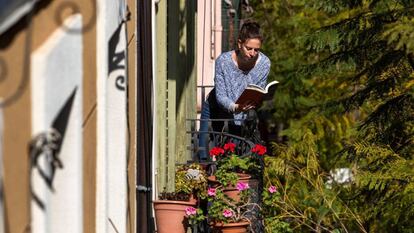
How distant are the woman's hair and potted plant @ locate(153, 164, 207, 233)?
4.40 ft

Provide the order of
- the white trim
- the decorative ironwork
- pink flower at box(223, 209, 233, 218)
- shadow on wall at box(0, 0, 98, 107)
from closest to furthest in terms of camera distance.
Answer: shadow on wall at box(0, 0, 98, 107), the decorative ironwork, the white trim, pink flower at box(223, 209, 233, 218)

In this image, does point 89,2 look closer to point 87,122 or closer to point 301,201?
point 87,122

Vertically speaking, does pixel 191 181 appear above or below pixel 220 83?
below

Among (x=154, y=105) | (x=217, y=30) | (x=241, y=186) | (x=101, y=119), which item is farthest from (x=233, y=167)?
(x=217, y=30)

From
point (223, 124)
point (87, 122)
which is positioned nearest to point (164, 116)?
point (223, 124)

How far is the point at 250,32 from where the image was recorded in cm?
1070

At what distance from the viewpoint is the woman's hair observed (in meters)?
10.7

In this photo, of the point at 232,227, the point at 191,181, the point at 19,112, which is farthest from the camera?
the point at 191,181

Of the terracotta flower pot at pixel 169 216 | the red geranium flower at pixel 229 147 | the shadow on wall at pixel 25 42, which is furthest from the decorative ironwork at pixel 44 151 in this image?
the red geranium flower at pixel 229 147

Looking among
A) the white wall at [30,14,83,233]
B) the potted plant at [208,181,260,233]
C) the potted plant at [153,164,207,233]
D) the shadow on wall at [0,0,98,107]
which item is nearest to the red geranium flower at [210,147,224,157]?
the potted plant at [153,164,207,233]

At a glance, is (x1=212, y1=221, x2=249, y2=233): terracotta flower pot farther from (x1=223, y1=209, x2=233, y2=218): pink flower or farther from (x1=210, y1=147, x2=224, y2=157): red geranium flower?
(x1=210, y1=147, x2=224, y2=157): red geranium flower

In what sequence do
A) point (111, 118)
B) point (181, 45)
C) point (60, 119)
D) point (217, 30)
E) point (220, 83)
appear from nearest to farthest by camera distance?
point (60, 119) → point (111, 118) → point (220, 83) → point (181, 45) → point (217, 30)

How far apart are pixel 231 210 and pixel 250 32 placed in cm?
190

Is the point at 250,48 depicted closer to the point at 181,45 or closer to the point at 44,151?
the point at 181,45
